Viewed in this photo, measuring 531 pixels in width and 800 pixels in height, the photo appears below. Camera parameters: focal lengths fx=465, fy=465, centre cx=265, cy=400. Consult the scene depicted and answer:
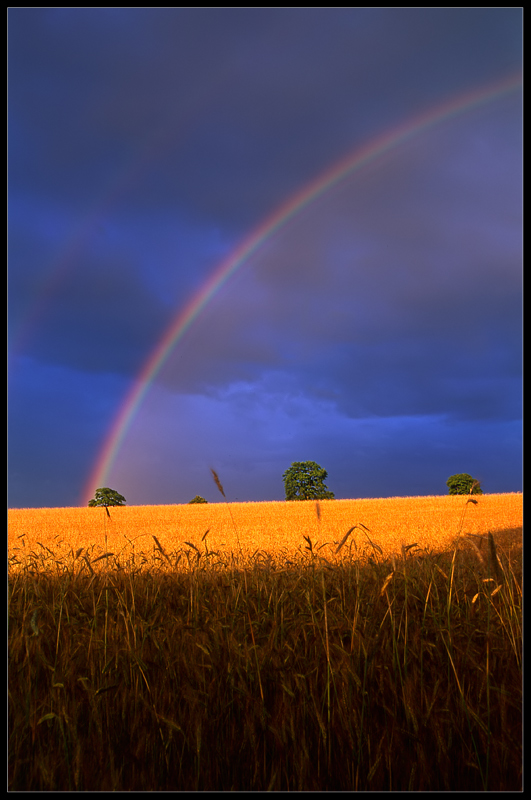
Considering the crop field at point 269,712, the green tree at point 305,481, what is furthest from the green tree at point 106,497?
the crop field at point 269,712

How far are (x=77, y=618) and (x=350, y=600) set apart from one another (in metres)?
2.23

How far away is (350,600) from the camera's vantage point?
393 centimetres

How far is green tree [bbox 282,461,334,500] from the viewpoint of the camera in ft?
191

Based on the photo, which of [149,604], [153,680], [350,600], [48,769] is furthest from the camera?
[149,604]

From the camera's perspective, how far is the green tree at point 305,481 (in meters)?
58.2

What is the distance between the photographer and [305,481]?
196 feet

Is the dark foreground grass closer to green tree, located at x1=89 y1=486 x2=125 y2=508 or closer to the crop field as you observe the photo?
the crop field

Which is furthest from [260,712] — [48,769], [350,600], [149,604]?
[149,604]

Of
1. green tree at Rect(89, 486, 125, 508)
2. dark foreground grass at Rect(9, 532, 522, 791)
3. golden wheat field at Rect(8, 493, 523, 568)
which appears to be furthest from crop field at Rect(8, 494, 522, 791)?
green tree at Rect(89, 486, 125, 508)

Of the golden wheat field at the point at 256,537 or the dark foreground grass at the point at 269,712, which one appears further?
the golden wheat field at the point at 256,537

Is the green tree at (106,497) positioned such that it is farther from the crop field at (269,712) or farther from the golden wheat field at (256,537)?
the crop field at (269,712)

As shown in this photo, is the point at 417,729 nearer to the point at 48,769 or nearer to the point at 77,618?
the point at 48,769

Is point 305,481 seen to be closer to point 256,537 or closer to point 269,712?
point 256,537
